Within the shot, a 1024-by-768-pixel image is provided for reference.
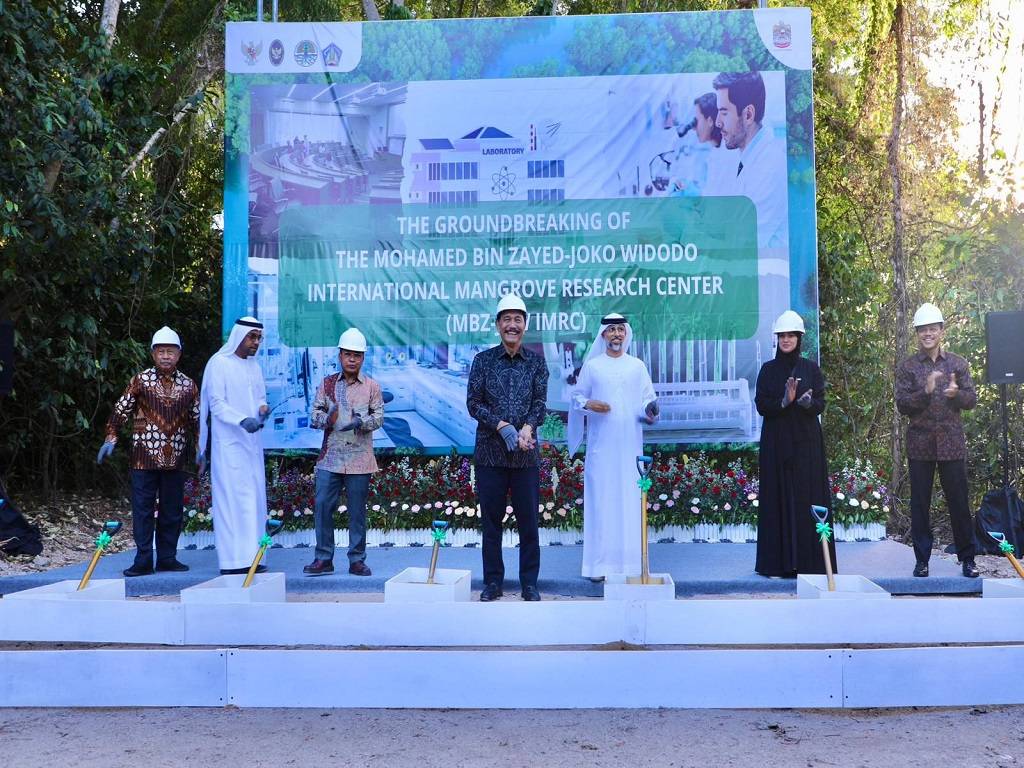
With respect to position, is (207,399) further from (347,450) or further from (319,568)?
(319,568)

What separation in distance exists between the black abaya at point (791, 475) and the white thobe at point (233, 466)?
9.25 feet

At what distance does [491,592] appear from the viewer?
5000 millimetres

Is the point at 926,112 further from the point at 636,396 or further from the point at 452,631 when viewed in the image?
the point at 452,631

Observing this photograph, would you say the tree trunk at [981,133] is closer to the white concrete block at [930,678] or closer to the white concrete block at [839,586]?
the white concrete block at [839,586]

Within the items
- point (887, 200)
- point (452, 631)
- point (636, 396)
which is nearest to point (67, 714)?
point (452, 631)

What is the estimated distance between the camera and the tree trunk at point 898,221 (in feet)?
27.1

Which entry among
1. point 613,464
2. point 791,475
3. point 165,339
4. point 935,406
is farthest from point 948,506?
point 165,339

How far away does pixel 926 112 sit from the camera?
870cm

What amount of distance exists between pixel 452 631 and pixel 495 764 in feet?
2.04

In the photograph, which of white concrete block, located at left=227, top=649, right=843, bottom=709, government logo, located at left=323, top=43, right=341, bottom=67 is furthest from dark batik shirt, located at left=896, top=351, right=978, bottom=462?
government logo, located at left=323, top=43, right=341, bottom=67

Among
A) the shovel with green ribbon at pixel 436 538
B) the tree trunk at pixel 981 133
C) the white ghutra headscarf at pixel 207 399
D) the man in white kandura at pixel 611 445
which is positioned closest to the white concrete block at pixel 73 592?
the shovel with green ribbon at pixel 436 538

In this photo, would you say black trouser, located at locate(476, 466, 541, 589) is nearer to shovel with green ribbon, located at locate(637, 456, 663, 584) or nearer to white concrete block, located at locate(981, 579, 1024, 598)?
shovel with green ribbon, located at locate(637, 456, 663, 584)

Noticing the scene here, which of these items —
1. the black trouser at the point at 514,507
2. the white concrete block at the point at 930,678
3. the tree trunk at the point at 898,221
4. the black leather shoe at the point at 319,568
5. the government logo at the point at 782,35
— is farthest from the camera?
the tree trunk at the point at 898,221

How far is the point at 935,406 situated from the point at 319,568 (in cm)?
344
